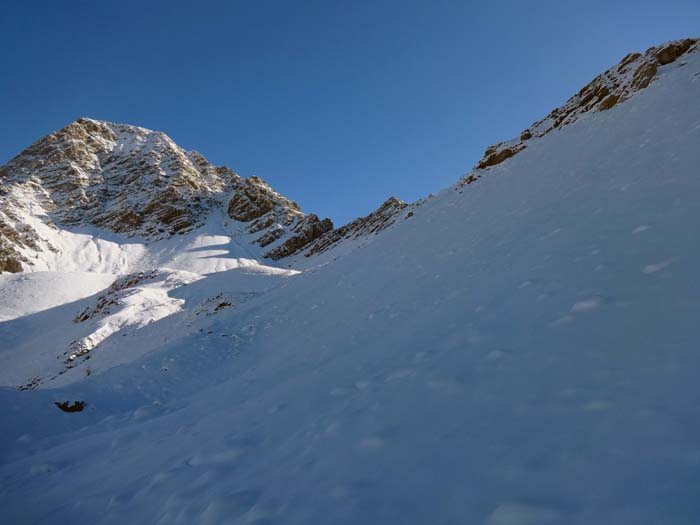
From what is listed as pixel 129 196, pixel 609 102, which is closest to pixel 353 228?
pixel 609 102

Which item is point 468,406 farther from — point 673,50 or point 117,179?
point 117,179

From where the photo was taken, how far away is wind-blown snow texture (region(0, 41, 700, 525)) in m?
1.93

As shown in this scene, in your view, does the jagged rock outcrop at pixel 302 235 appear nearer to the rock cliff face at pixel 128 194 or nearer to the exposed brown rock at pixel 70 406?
Answer: the rock cliff face at pixel 128 194

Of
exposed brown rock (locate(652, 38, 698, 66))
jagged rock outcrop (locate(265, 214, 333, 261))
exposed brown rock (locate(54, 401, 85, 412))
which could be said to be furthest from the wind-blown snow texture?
jagged rock outcrop (locate(265, 214, 333, 261))

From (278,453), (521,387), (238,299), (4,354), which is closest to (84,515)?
(278,453)

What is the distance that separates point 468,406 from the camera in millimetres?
2779

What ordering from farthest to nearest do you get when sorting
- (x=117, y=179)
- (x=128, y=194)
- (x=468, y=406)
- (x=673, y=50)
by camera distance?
1. (x=117, y=179)
2. (x=128, y=194)
3. (x=673, y=50)
4. (x=468, y=406)

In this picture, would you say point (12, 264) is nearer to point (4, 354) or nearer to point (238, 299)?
point (4, 354)

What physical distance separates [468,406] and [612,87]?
2881 cm

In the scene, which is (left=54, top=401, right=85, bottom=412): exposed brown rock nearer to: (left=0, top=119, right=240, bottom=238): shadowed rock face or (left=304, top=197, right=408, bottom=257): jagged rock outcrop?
(left=304, top=197, right=408, bottom=257): jagged rock outcrop

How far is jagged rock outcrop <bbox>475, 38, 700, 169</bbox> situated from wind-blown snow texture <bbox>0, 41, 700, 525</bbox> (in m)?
14.7

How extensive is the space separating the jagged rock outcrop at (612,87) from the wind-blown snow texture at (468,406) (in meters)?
14.7

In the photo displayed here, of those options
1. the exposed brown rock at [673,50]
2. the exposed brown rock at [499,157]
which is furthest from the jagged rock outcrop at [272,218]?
the exposed brown rock at [673,50]

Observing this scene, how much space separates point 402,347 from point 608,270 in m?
2.61
